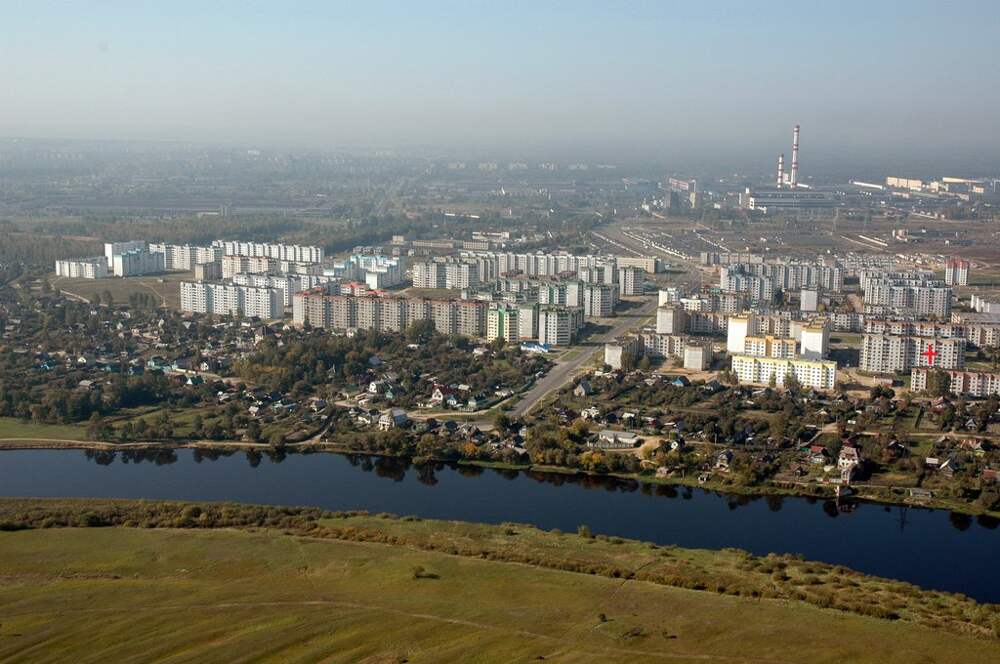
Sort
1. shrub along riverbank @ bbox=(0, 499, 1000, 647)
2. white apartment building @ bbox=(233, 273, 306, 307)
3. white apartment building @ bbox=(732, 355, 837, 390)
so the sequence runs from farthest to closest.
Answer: white apartment building @ bbox=(233, 273, 306, 307) → white apartment building @ bbox=(732, 355, 837, 390) → shrub along riverbank @ bbox=(0, 499, 1000, 647)

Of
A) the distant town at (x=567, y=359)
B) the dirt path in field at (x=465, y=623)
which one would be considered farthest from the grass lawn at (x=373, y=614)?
the distant town at (x=567, y=359)

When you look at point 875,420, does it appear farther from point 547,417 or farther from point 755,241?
point 755,241

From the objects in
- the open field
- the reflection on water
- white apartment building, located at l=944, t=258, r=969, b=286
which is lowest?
the reflection on water

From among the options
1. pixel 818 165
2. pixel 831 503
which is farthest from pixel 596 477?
pixel 818 165

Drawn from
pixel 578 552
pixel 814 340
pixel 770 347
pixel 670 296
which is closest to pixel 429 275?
pixel 670 296

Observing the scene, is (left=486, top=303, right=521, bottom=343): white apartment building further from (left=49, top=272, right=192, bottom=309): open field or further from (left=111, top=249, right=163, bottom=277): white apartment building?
(left=111, top=249, right=163, bottom=277): white apartment building

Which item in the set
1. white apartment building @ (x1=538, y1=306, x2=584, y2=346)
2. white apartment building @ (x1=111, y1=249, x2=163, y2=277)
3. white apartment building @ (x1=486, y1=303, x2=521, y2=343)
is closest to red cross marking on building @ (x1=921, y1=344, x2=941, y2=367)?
white apartment building @ (x1=538, y1=306, x2=584, y2=346)

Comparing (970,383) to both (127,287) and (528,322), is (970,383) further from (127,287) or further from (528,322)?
(127,287)
